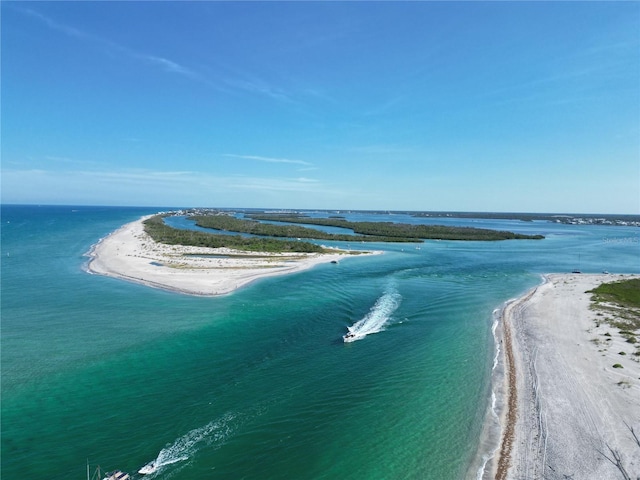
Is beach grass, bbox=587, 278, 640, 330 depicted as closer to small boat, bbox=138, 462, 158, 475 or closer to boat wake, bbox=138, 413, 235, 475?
boat wake, bbox=138, 413, 235, 475

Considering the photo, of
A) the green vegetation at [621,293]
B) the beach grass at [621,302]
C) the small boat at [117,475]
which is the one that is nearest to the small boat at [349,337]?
the small boat at [117,475]

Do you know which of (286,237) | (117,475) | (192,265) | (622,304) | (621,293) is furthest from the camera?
(286,237)

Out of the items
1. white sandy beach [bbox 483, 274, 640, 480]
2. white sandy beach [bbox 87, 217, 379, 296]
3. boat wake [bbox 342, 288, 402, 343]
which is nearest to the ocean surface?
boat wake [bbox 342, 288, 402, 343]

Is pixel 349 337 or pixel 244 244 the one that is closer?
pixel 349 337

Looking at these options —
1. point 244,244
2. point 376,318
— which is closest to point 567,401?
point 376,318

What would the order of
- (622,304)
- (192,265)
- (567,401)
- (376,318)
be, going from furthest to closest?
(192,265)
(622,304)
(376,318)
(567,401)

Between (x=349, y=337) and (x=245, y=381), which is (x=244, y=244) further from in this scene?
(x=245, y=381)
